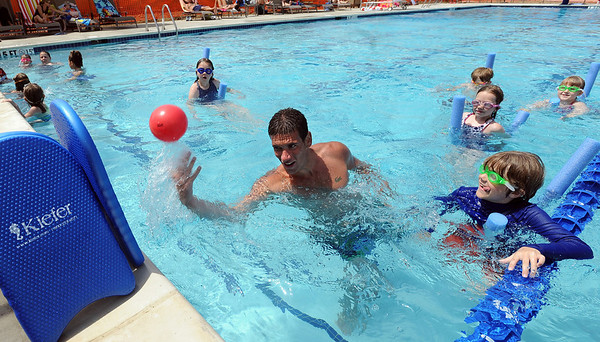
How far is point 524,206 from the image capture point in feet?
8.29

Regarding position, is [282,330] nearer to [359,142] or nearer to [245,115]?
[359,142]

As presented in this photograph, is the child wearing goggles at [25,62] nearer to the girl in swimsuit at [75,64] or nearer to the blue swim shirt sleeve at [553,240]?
the girl in swimsuit at [75,64]

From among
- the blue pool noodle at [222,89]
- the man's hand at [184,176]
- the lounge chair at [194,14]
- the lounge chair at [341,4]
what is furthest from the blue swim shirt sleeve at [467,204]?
the lounge chair at [341,4]

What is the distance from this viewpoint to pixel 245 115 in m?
6.34

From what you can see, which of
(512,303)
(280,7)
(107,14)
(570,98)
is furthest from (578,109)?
(280,7)

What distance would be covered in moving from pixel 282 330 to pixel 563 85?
5.60 meters

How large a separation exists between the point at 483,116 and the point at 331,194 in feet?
9.03

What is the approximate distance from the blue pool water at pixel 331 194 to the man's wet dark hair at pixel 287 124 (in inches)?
24.8

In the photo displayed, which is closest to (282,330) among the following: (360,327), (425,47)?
(360,327)

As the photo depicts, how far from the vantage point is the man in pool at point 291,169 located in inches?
96.8

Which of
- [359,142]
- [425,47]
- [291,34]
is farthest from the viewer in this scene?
[291,34]

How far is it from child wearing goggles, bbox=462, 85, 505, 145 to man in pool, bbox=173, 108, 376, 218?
2.14 metres

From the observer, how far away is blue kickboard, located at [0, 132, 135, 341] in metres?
1.39

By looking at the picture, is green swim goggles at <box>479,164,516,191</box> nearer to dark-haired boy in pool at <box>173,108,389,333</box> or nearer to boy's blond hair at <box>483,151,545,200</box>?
boy's blond hair at <box>483,151,545,200</box>
